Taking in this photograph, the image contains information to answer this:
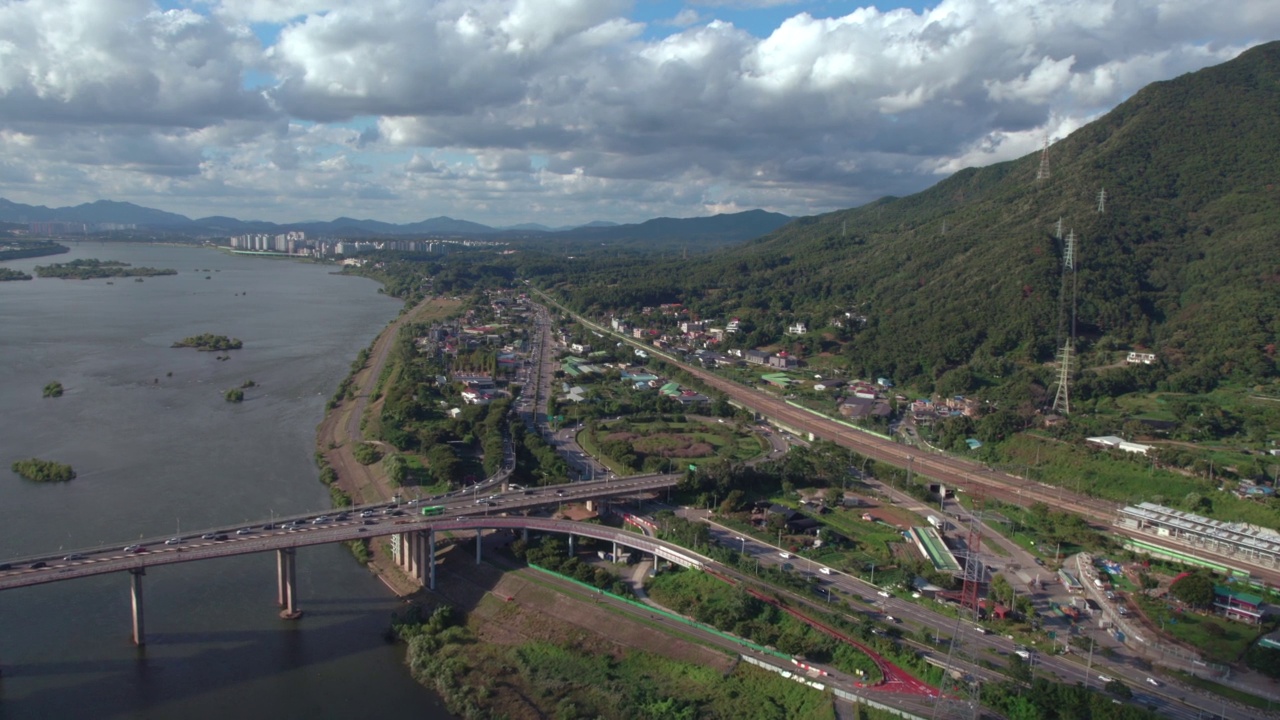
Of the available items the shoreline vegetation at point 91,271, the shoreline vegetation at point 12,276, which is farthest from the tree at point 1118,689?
the shoreline vegetation at point 91,271

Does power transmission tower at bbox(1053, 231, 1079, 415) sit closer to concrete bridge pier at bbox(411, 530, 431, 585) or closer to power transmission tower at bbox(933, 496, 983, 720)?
power transmission tower at bbox(933, 496, 983, 720)

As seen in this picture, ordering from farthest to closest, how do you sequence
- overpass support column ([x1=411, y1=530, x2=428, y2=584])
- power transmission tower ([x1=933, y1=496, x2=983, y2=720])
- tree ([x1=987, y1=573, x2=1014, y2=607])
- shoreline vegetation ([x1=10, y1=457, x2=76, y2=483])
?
shoreline vegetation ([x1=10, y1=457, x2=76, y2=483])
overpass support column ([x1=411, y1=530, x2=428, y2=584])
tree ([x1=987, y1=573, x2=1014, y2=607])
power transmission tower ([x1=933, y1=496, x2=983, y2=720])

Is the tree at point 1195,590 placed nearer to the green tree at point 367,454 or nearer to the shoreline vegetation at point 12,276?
the green tree at point 367,454

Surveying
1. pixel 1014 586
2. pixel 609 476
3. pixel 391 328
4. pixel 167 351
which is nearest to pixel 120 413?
pixel 167 351

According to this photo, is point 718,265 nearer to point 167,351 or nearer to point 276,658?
point 167,351

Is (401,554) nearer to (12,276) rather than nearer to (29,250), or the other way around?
(12,276)

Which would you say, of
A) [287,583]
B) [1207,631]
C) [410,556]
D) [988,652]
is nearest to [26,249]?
[410,556]

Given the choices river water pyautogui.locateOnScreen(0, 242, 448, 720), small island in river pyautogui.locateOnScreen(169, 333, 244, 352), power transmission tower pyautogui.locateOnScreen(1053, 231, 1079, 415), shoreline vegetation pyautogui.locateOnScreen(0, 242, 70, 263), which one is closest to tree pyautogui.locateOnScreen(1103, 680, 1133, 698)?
river water pyautogui.locateOnScreen(0, 242, 448, 720)
